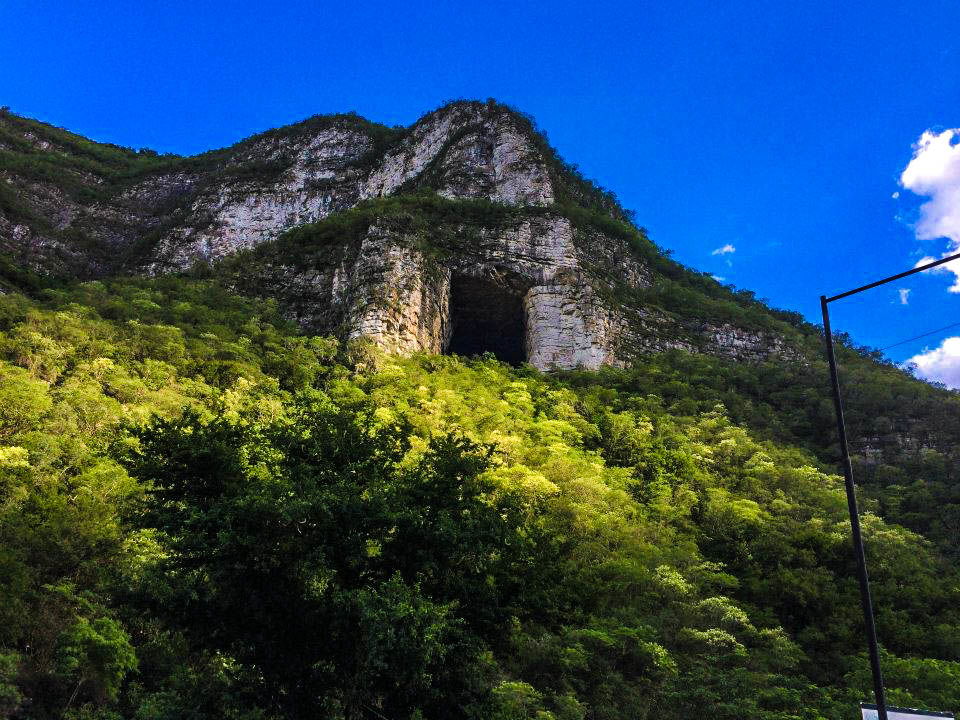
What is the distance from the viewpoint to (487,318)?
128 feet

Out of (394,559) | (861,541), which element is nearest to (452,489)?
(394,559)

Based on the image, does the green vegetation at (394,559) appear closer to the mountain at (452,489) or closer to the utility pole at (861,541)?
the mountain at (452,489)

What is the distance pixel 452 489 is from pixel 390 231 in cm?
2580

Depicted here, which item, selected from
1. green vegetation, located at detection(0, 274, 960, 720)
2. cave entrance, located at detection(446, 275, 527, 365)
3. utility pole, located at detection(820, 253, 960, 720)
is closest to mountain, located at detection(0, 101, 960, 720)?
green vegetation, located at detection(0, 274, 960, 720)

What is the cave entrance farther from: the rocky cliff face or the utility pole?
the utility pole

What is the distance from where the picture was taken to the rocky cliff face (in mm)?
33938

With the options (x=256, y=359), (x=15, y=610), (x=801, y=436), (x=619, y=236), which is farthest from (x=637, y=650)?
(x=619, y=236)

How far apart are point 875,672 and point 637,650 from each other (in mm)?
5688

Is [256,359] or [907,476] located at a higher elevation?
[256,359]

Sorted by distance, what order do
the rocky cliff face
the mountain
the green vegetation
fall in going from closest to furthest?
the green vegetation → the mountain → the rocky cliff face

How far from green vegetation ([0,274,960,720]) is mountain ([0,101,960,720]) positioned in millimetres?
61

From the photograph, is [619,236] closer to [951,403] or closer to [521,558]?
[951,403]

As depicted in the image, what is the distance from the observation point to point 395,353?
29172mm

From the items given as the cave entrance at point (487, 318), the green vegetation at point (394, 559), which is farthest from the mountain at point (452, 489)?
the cave entrance at point (487, 318)
